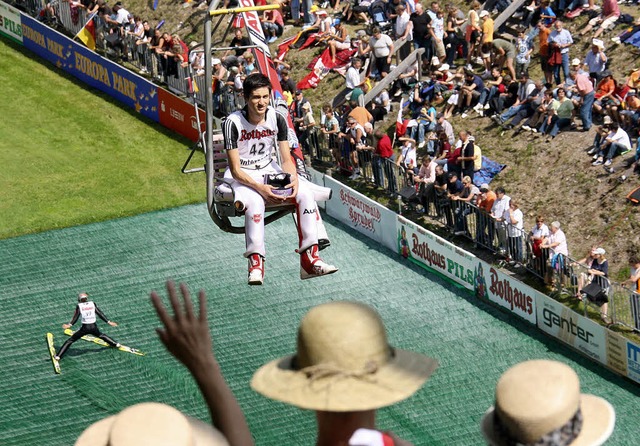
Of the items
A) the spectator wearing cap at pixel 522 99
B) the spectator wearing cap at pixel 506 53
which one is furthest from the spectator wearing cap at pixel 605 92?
the spectator wearing cap at pixel 506 53

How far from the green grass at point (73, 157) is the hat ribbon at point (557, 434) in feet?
88.4

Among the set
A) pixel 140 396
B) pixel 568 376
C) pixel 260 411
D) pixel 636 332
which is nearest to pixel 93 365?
pixel 140 396

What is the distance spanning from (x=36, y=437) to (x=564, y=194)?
11928mm

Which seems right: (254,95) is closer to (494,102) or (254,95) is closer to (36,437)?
(36,437)

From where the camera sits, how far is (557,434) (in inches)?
161

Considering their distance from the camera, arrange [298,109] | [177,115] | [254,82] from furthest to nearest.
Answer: [177,115], [298,109], [254,82]

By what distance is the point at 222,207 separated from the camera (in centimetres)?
1269

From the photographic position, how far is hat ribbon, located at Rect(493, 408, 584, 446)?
13.4ft

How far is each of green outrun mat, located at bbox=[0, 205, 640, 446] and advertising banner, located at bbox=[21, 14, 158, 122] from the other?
588 centimetres

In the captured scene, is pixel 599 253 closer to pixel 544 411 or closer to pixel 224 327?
pixel 224 327

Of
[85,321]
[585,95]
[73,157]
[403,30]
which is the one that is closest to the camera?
[85,321]

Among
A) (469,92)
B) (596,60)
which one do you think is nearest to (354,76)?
(469,92)

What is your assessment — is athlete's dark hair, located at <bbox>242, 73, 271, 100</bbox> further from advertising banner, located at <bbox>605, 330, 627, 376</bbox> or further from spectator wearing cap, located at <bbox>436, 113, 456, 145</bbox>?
spectator wearing cap, located at <bbox>436, 113, 456, 145</bbox>

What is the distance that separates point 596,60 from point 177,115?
40.6ft
